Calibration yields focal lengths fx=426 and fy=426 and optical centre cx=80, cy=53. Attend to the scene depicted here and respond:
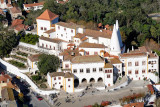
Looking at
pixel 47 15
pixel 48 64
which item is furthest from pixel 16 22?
pixel 48 64

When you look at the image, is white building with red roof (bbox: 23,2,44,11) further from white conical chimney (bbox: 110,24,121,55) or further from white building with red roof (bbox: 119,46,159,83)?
white building with red roof (bbox: 119,46,159,83)

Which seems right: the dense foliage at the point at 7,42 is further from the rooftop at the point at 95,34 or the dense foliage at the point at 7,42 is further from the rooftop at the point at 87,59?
the rooftop at the point at 87,59

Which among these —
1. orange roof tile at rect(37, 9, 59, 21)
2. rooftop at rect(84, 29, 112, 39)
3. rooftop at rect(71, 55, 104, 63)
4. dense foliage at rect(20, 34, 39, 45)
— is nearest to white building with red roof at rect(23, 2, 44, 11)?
orange roof tile at rect(37, 9, 59, 21)

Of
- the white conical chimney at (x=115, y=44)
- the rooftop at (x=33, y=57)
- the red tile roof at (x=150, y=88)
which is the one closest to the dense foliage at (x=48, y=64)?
the rooftop at (x=33, y=57)

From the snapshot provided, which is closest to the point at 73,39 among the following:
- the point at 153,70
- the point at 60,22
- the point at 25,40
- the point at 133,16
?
the point at 60,22

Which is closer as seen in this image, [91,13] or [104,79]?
[104,79]

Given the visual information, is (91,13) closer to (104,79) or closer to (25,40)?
(25,40)
